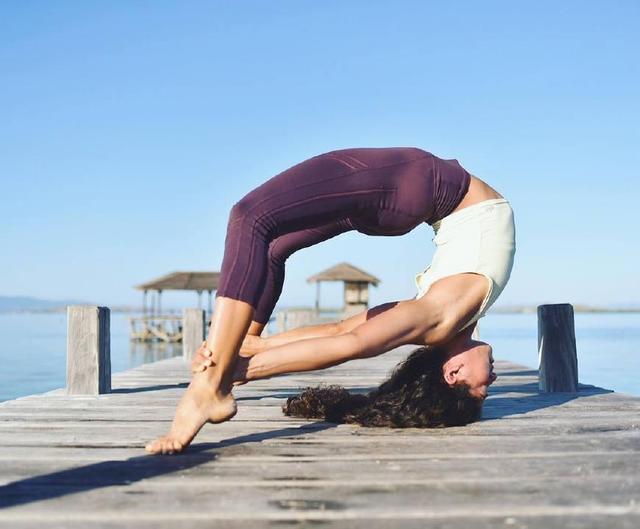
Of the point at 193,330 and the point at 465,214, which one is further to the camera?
the point at 193,330

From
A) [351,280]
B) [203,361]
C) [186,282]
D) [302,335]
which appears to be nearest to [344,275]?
[351,280]

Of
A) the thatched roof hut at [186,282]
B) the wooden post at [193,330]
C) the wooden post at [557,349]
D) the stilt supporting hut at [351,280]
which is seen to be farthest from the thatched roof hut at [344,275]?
the wooden post at [557,349]

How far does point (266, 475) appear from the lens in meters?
2.13

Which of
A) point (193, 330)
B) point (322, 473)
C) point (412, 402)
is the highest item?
point (193, 330)

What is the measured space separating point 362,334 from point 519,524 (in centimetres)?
119

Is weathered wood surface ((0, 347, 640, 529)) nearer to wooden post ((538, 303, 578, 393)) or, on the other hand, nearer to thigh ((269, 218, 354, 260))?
thigh ((269, 218, 354, 260))

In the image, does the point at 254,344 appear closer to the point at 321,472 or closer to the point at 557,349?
the point at 321,472

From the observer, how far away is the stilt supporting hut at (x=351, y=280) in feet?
79.4

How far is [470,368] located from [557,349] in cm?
173

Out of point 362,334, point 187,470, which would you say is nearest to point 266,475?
point 187,470

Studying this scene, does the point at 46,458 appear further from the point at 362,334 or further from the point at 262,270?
the point at 362,334

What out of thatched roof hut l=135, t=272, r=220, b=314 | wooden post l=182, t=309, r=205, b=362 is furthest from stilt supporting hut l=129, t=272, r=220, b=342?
wooden post l=182, t=309, r=205, b=362

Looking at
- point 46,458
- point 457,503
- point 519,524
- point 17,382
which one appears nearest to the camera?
point 519,524

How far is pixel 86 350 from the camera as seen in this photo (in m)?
4.73
